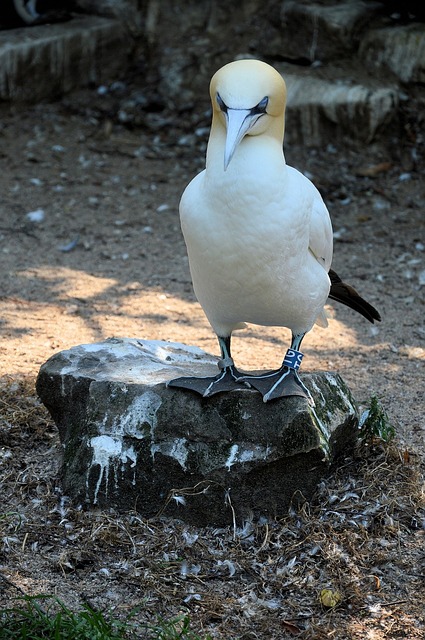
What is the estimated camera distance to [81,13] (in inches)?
402

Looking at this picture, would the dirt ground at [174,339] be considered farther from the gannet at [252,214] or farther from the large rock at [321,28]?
the large rock at [321,28]

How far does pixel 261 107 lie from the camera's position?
10.5 ft

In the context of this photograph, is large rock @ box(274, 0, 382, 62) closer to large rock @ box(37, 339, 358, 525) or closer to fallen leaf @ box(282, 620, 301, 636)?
large rock @ box(37, 339, 358, 525)

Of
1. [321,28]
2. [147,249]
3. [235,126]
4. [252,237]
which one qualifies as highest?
[235,126]

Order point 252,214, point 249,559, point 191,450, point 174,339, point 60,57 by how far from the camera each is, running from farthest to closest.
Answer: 1. point 60,57
2. point 174,339
3. point 191,450
4. point 249,559
5. point 252,214

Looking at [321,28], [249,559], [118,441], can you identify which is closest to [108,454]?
[118,441]

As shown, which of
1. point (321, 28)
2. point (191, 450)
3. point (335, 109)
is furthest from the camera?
point (321, 28)

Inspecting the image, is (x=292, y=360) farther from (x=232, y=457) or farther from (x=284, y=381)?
(x=232, y=457)

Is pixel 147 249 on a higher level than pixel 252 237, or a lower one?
lower

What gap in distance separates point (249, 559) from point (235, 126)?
1723 millimetres

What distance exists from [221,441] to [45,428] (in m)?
1.14

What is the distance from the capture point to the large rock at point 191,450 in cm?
365

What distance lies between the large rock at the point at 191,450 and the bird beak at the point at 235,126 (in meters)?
1.12

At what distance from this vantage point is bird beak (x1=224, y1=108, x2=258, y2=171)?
3062mm
